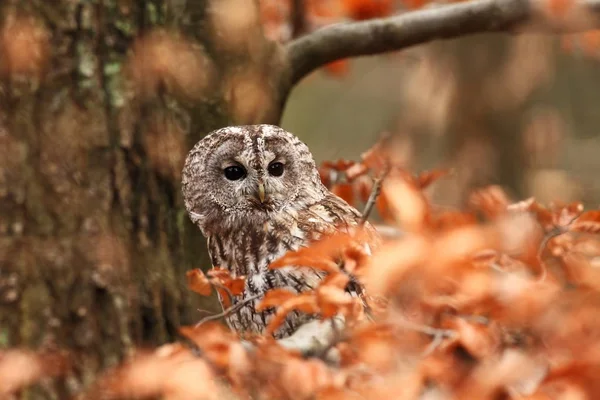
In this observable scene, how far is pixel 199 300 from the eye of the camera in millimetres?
3105

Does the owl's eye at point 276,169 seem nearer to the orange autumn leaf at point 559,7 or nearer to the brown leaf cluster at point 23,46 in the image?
the brown leaf cluster at point 23,46

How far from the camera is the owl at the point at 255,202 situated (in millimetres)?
3303

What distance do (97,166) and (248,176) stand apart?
2.71ft

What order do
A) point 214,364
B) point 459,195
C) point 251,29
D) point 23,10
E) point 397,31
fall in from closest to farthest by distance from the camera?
point 214,364
point 23,10
point 251,29
point 397,31
point 459,195

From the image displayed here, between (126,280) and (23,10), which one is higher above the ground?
(23,10)

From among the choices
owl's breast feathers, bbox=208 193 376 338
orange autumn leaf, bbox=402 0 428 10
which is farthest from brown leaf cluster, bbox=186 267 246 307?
orange autumn leaf, bbox=402 0 428 10

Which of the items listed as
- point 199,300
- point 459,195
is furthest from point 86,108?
point 459,195

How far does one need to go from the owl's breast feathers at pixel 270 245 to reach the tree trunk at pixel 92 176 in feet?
0.77

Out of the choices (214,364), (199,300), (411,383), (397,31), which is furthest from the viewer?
(397,31)

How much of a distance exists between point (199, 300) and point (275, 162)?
2.26ft

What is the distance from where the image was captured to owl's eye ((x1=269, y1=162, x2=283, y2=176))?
11.5ft

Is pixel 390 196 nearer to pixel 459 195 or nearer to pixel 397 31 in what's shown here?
pixel 397 31

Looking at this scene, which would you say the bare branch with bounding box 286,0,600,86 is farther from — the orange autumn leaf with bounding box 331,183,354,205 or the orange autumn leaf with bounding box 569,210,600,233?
the orange autumn leaf with bounding box 569,210,600,233

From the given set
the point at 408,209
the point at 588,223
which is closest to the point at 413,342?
the point at 408,209
